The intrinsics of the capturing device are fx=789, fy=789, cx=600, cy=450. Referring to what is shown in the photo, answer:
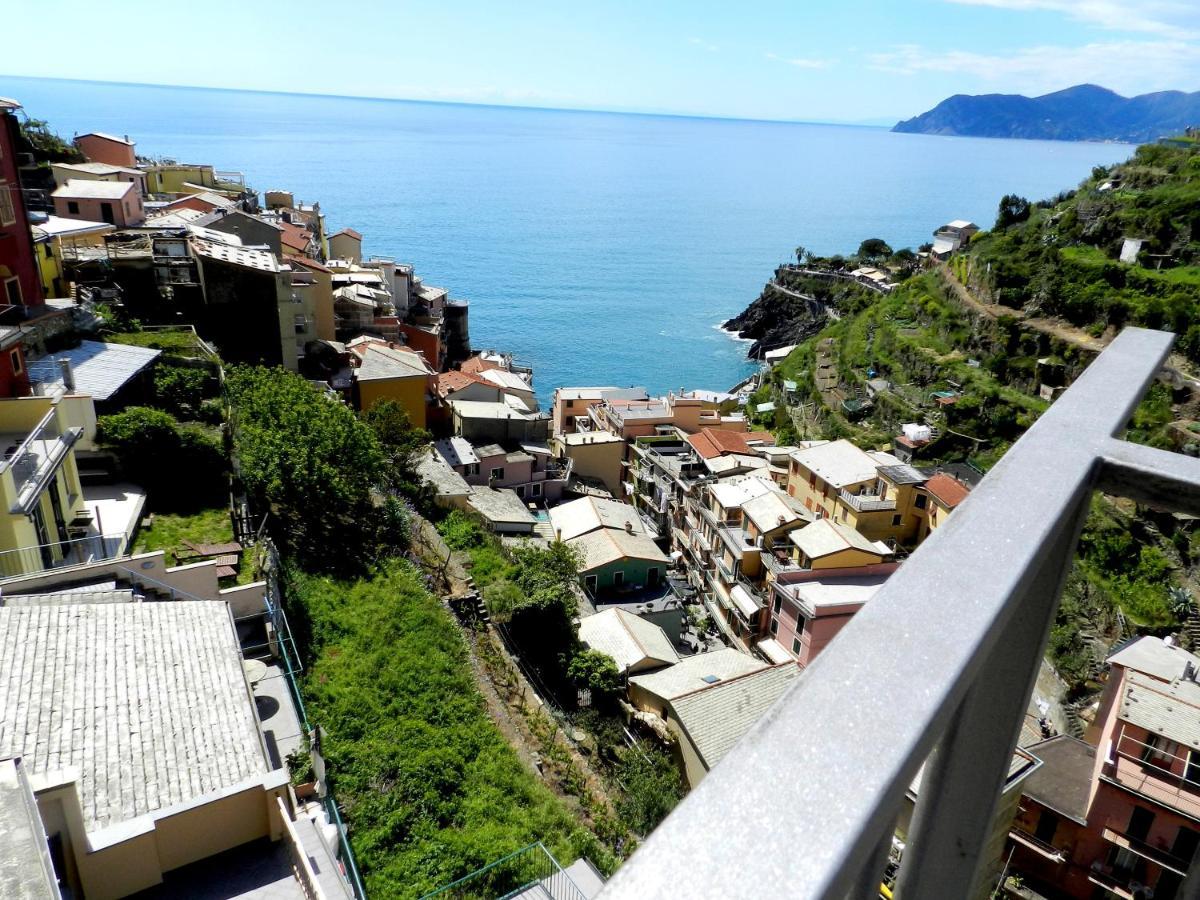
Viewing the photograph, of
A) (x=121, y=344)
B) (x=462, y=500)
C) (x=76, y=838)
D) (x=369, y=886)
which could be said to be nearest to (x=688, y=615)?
(x=462, y=500)

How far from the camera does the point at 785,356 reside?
46188 mm

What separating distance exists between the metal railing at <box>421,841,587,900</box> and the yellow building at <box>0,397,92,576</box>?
5.59 metres

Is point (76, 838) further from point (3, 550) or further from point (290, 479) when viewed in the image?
point (290, 479)

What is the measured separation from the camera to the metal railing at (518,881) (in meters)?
8.16

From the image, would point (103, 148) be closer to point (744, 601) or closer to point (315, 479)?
point (315, 479)

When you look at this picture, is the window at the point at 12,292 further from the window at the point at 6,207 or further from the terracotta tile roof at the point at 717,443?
the terracotta tile roof at the point at 717,443

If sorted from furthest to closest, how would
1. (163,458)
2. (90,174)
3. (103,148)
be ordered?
(103,148) < (90,174) < (163,458)

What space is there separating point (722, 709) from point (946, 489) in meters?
10.5

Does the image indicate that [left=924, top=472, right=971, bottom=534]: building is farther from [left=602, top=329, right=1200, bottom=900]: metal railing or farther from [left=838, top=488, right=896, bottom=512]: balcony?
[left=602, top=329, right=1200, bottom=900]: metal railing

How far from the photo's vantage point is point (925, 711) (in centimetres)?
69

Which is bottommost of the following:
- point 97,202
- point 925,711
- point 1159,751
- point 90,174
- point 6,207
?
point 1159,751

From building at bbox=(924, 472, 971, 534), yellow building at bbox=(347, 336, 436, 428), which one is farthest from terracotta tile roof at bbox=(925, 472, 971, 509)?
yellow building at bbox=(347, 336, 436, 428)

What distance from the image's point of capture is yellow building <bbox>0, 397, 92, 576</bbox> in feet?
28.5

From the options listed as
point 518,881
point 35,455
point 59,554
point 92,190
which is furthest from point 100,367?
point 92,190
